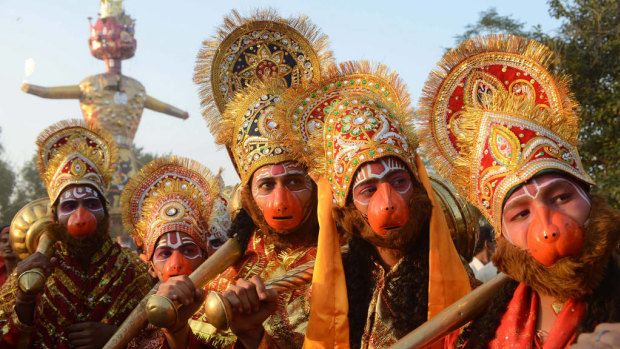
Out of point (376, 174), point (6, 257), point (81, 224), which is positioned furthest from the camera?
point (6, 257)

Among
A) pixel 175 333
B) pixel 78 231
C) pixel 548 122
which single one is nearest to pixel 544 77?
pixel 548 122

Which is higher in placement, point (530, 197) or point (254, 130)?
point (254, 130)

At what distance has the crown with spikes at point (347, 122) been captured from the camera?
3.39 metres

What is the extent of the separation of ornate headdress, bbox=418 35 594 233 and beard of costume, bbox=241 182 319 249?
106 centimetres

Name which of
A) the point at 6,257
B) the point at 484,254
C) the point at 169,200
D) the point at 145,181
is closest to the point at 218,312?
the point at 169,200

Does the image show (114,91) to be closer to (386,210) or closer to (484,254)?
(484,254)

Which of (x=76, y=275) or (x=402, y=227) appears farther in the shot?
(x=76, y=275)

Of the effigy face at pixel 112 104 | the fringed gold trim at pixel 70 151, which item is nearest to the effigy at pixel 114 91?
the effigy face at pixel 112 104

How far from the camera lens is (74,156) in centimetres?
571

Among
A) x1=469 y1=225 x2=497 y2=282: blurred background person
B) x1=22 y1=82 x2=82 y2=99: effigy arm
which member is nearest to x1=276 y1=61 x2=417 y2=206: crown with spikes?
x1=469 y1=225 x2=497 y2=282: blurred background person

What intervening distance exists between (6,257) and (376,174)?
543cm

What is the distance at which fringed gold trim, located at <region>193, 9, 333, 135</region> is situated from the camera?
459 centimetres

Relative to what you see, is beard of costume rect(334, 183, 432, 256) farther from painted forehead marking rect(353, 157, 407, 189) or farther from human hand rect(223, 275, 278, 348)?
human hand rect(223, 275, 278, 348)

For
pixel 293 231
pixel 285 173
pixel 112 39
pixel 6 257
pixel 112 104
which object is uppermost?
pixel 112 39
